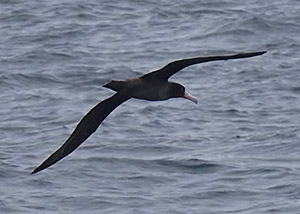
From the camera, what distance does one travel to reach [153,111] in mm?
18156

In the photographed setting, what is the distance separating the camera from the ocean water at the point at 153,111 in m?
14.9

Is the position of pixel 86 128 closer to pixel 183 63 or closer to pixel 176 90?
pixel 176 90

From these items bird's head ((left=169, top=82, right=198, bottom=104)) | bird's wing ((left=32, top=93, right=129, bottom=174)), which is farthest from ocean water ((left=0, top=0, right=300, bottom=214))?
bird's head ((left=169, top=82, right=198, bottom=104))

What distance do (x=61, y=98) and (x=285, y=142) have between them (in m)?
3.64

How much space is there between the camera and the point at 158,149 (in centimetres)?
1634

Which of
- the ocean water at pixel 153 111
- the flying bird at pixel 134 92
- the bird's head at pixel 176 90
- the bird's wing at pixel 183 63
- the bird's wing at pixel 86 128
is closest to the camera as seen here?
the bird's wing at pixel 183 63

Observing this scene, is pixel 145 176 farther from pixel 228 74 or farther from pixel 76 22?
pixel 76 22

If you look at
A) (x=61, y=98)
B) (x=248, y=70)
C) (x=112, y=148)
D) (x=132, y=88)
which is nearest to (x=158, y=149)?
(x=112, y=148)

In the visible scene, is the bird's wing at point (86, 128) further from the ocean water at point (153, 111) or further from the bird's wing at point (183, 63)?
the ocean water at point (153, 111)


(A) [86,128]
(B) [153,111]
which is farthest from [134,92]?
(B) [153,111]

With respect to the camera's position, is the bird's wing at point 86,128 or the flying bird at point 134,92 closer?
the flying bird at point 134,92

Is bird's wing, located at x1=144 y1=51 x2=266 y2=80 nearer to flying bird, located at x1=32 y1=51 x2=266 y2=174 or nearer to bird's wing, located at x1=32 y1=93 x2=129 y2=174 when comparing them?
flying bird, located at x1=32 y1=51 x2=266 y2=174

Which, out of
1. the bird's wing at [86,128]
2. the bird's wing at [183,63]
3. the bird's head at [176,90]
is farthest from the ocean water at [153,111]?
the bird's wing at [183,63]

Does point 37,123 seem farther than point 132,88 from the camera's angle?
Yes
